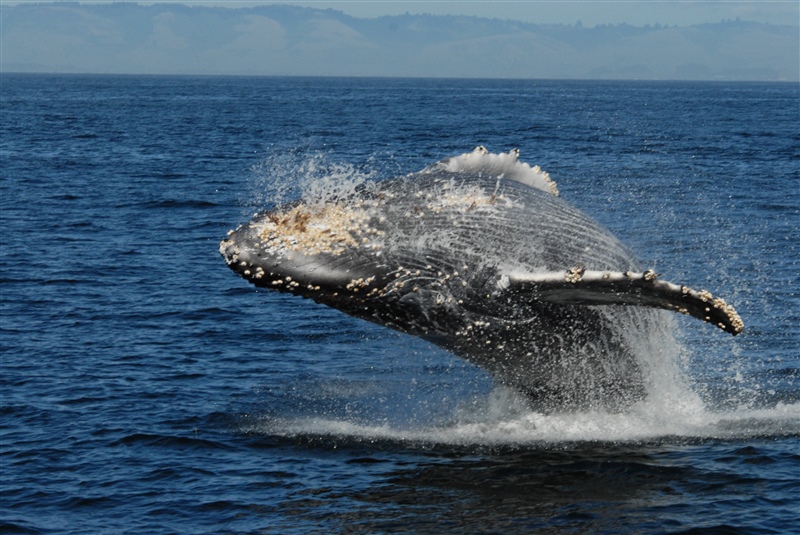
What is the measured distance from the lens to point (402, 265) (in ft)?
35.1

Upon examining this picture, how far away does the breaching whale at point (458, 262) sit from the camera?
34.2 ft

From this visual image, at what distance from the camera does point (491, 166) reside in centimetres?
1207

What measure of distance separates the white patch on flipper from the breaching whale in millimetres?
111

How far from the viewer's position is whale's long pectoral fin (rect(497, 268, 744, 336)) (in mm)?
9461

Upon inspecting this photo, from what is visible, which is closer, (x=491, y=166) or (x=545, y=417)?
(x=491, y=166)

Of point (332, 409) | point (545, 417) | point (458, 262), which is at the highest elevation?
point (458, 262)

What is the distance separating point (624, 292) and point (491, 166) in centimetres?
286

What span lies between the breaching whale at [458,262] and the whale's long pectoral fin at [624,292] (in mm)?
17

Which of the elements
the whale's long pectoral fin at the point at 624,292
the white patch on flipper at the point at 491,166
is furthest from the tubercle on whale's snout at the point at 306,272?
the white patch on flipper at the point at 491,166

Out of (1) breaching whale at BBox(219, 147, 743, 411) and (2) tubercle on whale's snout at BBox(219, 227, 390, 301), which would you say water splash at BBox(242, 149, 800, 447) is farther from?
A: (2) tubercle on whale's snout at BBox(219, 227, 390, 301)

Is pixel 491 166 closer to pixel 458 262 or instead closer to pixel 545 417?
pixel 458 262

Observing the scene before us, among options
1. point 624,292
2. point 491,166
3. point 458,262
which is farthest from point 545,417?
point 624,292

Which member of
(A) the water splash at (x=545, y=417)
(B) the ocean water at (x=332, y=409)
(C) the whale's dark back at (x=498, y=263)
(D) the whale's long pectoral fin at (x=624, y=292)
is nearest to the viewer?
(D) the whale's long pectoral fin at (x=624, y=292)

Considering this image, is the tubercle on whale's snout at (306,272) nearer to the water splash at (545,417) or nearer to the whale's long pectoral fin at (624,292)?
the water splash at (545,417)
